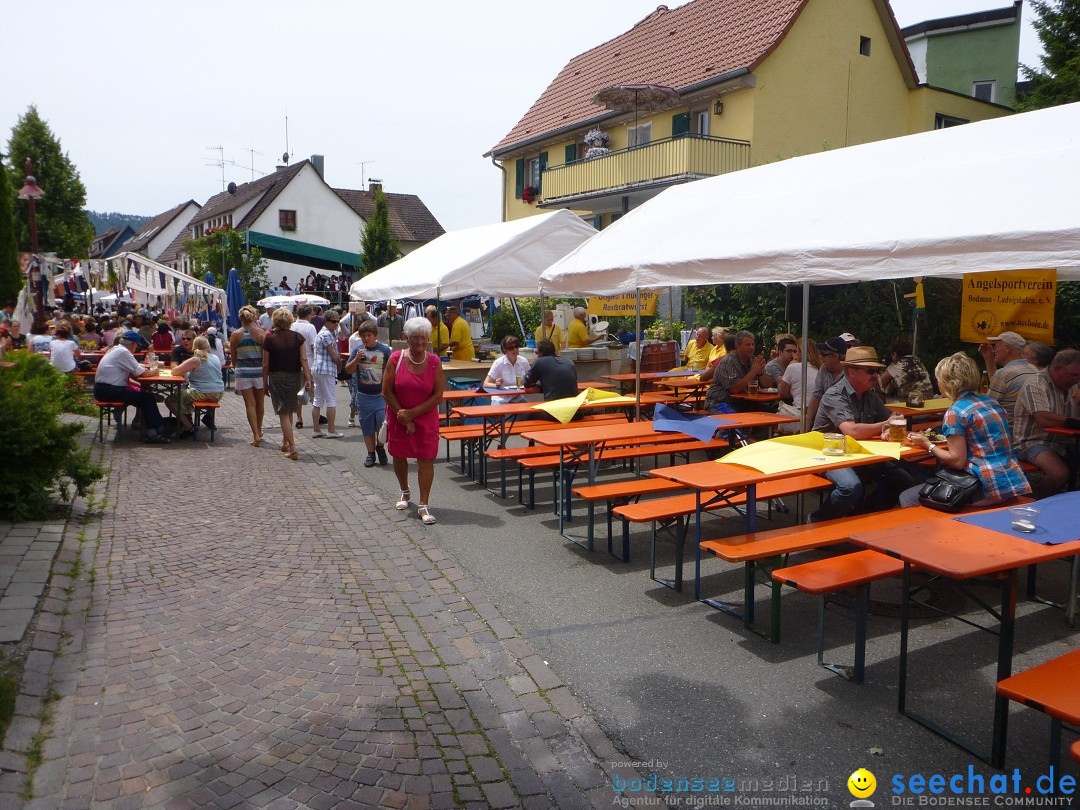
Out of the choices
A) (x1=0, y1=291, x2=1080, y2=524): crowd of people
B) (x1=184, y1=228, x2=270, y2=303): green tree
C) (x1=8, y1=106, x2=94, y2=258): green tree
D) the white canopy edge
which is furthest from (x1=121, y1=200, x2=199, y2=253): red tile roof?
(x1=0, y1=291, x2=1080, y2=524): crowd of people

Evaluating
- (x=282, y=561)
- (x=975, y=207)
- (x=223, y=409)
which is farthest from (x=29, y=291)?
(x=975, y=207)

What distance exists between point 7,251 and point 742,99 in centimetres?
2231

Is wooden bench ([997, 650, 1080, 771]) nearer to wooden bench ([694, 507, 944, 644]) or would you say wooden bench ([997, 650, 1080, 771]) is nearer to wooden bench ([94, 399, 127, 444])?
wooden bench ([694, 507, 944, 644])

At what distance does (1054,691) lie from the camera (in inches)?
114

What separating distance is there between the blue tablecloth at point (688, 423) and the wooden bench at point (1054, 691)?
13.3 ft

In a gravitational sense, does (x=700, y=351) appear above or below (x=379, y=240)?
below

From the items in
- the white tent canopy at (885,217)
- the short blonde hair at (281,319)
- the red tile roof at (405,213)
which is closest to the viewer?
the white tent canopy at (885,217)

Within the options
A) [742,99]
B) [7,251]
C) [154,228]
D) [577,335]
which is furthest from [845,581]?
[154,228]

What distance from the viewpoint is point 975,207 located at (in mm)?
5320

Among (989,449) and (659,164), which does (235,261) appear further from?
(989,449)

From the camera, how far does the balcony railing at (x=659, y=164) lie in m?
22.0

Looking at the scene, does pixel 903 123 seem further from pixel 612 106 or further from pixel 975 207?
pixel 975 207

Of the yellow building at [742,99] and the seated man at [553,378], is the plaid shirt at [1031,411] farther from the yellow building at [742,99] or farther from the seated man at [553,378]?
the yellow building at [742,99]

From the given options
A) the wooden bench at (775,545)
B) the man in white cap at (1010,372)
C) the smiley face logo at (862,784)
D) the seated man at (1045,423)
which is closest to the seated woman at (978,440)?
the wooden bench at (775,545)
